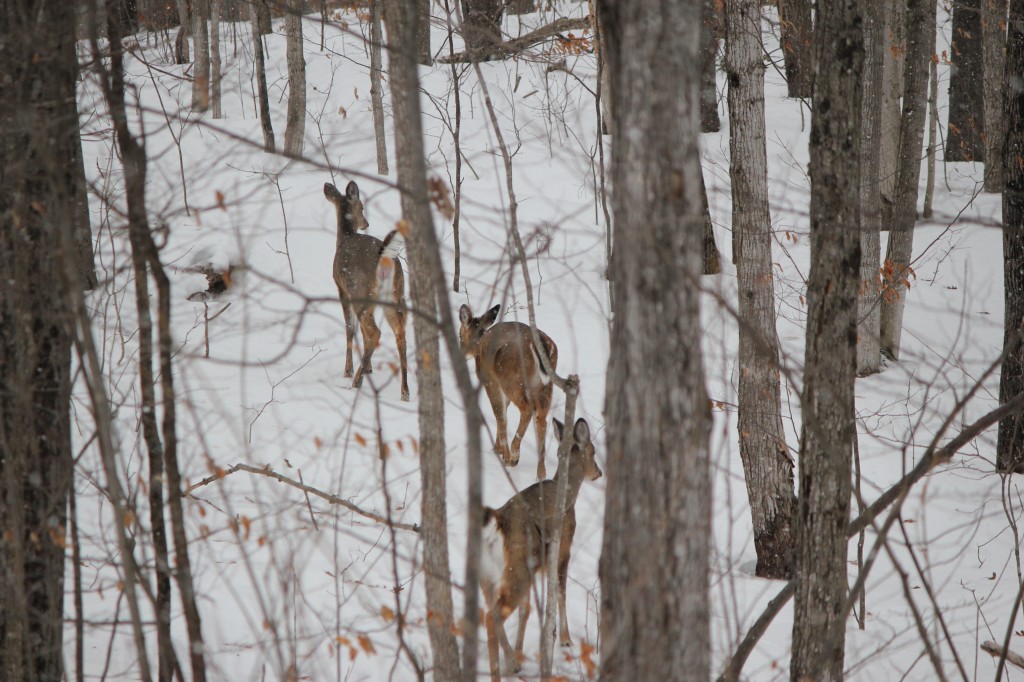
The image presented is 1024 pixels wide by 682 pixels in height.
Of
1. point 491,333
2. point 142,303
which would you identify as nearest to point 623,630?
point 142,303

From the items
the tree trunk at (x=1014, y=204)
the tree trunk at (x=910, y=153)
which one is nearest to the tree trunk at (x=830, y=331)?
the tree trunk at (x=1014, y=204)

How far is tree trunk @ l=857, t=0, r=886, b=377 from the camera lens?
1087cm

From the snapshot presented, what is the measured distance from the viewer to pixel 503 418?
334 inches

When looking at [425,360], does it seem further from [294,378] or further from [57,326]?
[294,378]

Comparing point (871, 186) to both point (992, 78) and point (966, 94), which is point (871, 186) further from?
point (966, 94)

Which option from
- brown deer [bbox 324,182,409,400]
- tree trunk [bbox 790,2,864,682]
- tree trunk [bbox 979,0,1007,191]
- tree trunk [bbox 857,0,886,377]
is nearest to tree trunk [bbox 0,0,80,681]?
tree trunk [bbox 790,2,864,682]

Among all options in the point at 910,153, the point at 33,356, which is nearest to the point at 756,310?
the point at 33,356

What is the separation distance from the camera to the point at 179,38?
62.3 ft

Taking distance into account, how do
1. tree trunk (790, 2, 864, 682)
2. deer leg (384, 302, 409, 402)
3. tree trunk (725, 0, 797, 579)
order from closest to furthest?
tree trunk (790, 2, 864, 682)
tree trunk (725, 0, 797, 579)
deer leg (384, 302, 409, 402)

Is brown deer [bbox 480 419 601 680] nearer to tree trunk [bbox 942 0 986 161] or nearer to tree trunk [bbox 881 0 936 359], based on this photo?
tree trunk [bbox 881 0 936 359]

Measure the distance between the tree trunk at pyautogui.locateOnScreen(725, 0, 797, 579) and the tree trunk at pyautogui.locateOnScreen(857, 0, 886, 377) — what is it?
400cm

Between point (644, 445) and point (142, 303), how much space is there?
8.14ft

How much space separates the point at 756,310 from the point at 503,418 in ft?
8.72

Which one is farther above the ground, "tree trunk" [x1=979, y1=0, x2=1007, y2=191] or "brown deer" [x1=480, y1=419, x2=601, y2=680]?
"tree trunk" [x1=979, y1=0, x2=1007, y2=191]
